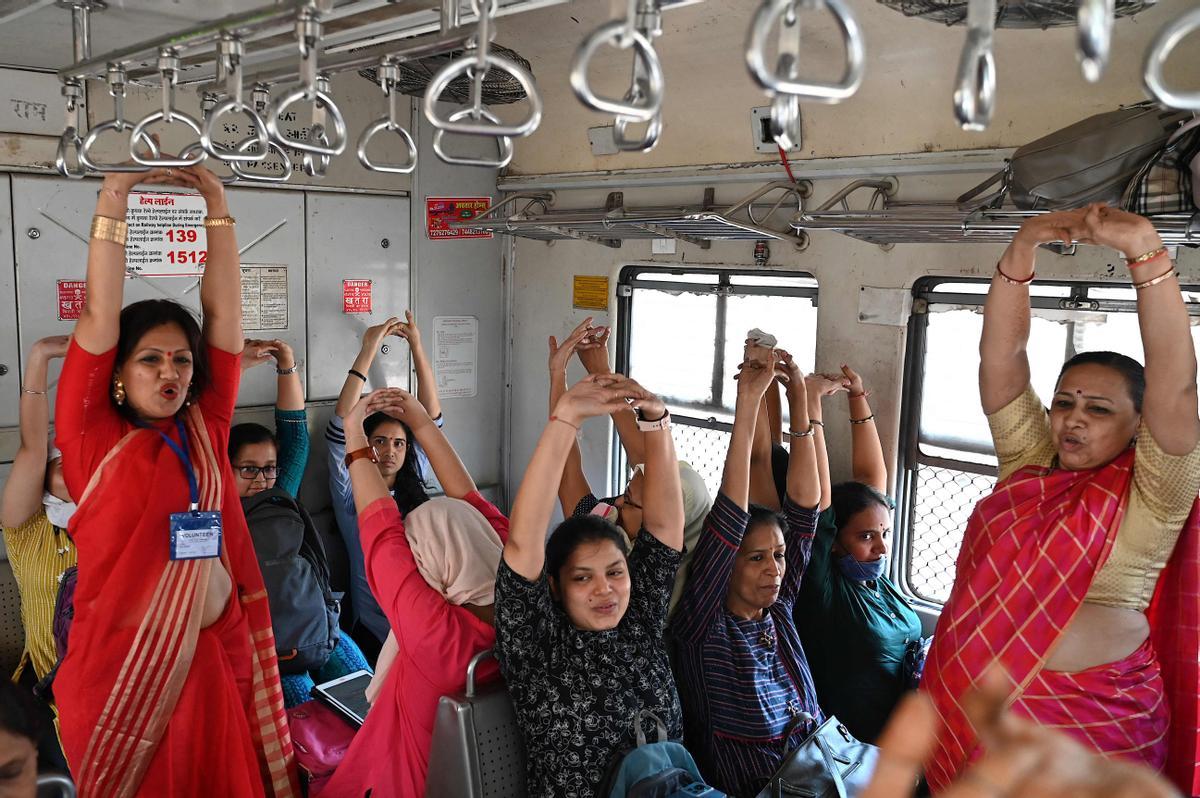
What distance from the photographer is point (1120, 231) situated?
206cm

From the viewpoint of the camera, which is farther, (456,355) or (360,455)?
(456,355)

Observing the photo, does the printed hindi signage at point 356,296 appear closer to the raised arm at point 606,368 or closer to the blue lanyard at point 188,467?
the raised arm at point 606,368

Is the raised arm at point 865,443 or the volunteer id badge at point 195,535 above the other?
the raised arm at point 865,443

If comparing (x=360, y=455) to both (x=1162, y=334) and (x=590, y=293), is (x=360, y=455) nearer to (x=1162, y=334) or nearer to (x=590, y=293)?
(x=1162, y=334)

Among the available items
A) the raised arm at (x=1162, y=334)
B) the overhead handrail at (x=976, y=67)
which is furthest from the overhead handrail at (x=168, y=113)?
the raised arm at (x=1162, y=334)

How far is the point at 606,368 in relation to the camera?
3816 mm

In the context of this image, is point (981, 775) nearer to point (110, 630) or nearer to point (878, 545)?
point (110, 630)

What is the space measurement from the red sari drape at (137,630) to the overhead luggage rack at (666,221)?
198 cm

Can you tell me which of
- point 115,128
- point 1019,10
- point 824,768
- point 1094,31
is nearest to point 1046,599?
point 824,768

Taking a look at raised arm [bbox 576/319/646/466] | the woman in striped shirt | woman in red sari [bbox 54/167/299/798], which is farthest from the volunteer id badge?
raised arm [bbox 576/319/646/466]

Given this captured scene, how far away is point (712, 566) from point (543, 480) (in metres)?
0.75

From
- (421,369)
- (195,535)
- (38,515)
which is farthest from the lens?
(421,369)

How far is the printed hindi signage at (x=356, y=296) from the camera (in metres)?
4.88

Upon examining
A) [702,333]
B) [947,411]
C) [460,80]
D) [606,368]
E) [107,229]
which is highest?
[460,80]
